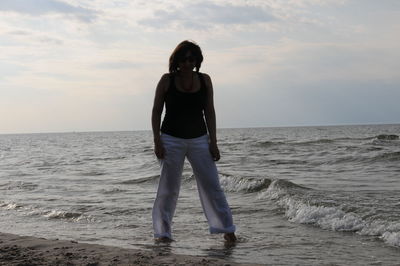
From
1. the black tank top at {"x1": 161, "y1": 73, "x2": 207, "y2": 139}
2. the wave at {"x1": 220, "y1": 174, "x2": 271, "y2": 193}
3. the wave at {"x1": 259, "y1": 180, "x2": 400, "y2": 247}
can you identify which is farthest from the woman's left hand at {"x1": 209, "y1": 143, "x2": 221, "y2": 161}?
the wave at {"x1": 220, "y1": 174, "x2": 271, "y2": 193}

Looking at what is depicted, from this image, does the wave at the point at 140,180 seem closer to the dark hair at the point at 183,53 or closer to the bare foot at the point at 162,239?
the bare foot at the point at 162,239

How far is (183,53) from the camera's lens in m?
4.41

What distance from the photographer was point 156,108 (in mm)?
4539

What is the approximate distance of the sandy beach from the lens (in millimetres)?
3734

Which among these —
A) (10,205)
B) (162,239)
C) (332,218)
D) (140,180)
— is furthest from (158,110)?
(140,180)

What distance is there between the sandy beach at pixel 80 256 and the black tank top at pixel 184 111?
111 cm

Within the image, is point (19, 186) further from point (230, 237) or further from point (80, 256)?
point (80, 256)

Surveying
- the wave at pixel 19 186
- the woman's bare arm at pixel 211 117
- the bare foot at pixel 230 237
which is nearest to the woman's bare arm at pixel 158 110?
the woman's bare arm at pixel 211 117

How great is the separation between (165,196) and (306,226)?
2.15m

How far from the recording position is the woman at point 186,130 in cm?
445

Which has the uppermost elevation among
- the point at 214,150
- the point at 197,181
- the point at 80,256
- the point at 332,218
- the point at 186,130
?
the point at 186,130

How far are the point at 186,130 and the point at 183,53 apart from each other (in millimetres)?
690

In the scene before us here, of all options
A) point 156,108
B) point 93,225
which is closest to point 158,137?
point 156,108

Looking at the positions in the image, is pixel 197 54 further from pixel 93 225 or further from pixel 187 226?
pixel 93 225
